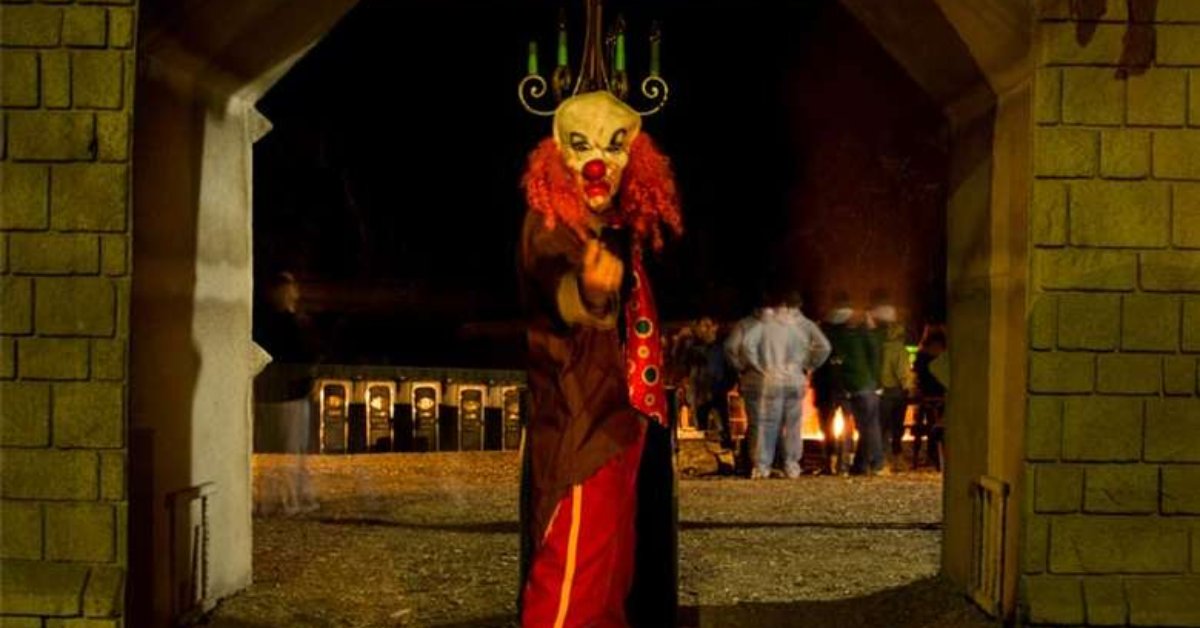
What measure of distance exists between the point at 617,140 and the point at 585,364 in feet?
2.73

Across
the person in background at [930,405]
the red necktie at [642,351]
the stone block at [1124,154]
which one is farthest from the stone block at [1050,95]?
the person in background at [930,405]

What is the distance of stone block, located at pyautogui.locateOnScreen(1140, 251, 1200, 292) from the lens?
224 inches

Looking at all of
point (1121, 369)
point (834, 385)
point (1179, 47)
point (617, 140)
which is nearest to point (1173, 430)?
point (1121, 369)

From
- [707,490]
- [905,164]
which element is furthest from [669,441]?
[905,164]

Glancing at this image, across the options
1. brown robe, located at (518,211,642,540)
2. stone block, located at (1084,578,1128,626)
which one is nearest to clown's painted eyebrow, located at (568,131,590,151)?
brown robe, located at (518,211,642,540)

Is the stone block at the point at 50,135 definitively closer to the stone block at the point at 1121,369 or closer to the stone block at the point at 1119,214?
the stone block at the point at 1119,214

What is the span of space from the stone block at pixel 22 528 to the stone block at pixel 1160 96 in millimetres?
4426

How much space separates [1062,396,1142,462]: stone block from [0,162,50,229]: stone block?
3945 millimetres

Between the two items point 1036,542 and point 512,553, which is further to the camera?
point 512,553

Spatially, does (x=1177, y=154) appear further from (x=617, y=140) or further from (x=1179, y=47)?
(x=617, y=140)

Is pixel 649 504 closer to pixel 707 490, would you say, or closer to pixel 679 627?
pixel 679 627

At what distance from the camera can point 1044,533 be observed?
575 cm

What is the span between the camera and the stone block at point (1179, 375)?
571cm

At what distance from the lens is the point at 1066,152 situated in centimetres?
567
